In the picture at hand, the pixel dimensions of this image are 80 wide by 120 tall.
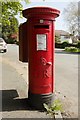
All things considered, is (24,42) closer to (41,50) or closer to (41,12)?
(41,50)

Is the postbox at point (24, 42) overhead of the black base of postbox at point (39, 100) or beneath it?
overhead

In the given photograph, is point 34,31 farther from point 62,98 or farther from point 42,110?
point 62,98

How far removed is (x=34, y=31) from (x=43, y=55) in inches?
22.8

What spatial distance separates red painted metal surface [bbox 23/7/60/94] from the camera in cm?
650

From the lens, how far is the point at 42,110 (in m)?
6.32

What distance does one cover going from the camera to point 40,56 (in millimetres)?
6535

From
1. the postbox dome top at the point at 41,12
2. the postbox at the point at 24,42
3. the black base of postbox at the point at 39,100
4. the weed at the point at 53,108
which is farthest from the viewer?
the postbox at the point at 24,42

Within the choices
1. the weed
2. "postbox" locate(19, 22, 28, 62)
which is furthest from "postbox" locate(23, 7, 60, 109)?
"postbox" locate(19, 22, 28, 62)

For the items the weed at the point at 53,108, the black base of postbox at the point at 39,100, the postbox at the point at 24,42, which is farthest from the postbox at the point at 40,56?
the postbox at the point at 24,42

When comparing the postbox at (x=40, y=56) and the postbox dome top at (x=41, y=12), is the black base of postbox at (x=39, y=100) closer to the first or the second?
the postbox at (x=40, y=56)

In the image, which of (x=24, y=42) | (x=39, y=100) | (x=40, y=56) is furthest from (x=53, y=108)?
(x=24, y=42)

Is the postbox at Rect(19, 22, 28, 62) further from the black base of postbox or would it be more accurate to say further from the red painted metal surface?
the black base of postbox

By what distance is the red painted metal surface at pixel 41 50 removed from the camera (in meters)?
6.50

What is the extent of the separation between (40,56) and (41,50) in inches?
A: 5.5
